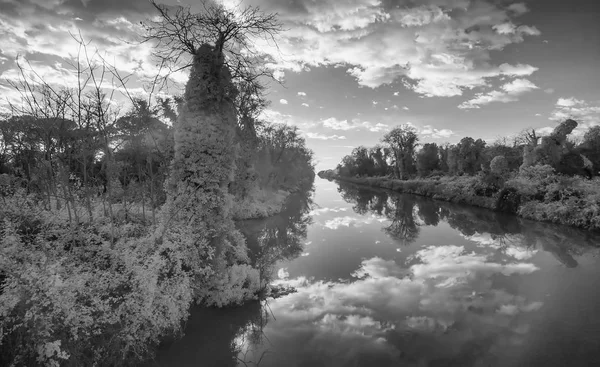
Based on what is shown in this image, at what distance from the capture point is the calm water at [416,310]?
17.8ft

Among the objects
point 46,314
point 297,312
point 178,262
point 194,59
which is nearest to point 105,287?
point 46,314

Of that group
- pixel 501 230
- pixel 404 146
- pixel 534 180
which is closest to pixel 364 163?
pixel 404 146

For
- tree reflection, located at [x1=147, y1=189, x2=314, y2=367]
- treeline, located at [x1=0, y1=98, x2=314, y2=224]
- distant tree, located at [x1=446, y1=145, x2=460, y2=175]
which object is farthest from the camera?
distant tree, located at [x1=446, y1=145, x2=460, y2=175]

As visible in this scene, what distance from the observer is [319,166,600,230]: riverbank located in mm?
15625

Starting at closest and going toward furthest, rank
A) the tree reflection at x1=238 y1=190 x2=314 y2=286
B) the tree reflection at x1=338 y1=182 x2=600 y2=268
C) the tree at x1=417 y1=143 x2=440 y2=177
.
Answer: the tree reflection at x1=238 y1=190 x2=314 y2=286 < the tree reflection at x1=338 y1=182 x2=600 y2=268 < the tree at x1=417 y1=143 x2=440 y2=177

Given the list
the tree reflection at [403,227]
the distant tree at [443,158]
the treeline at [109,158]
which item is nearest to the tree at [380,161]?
the distant tree at [443,158]

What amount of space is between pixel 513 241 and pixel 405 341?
38.5 ft

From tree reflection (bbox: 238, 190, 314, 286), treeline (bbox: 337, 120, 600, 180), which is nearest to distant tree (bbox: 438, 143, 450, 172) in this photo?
treeline (bbox: 337, 120, 600, 180)

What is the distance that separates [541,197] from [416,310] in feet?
63.1

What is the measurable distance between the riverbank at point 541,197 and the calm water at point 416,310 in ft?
6.57

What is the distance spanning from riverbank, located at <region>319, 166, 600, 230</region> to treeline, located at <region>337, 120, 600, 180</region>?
7.93ft

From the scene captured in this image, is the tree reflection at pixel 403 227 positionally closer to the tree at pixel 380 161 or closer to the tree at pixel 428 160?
the tree at pixel 428 160

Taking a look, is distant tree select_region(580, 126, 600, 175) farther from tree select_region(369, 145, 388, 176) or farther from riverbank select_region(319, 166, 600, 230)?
tree select_region(369, 145, 388, 176)

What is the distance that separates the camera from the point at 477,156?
40.6m
